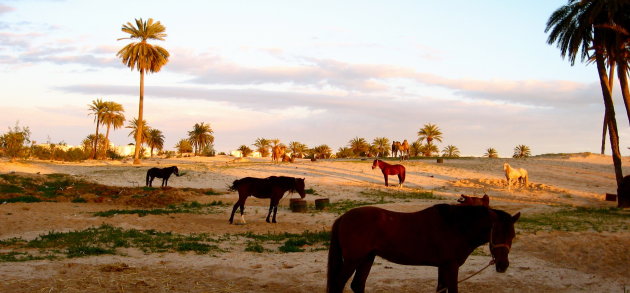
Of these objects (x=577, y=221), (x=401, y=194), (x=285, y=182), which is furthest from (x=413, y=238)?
(x=401, y=194)

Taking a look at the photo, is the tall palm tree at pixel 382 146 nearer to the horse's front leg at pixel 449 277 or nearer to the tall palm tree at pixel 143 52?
the tall palm tree at pixel 143 52

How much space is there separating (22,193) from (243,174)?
19016 mm

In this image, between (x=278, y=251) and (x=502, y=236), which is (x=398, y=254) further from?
(x=278, y=251)

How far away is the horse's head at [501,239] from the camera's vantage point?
6438 millimetres

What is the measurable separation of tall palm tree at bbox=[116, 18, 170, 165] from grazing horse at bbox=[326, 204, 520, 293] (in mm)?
51169

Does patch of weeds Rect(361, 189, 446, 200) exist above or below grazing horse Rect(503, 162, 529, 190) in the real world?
below

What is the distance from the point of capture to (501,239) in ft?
21.4

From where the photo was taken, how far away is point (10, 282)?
8.42 metres

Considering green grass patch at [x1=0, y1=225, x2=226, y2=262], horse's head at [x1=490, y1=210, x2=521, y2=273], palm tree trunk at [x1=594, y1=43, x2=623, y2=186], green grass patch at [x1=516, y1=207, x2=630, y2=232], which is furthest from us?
palm tree trunk at [x1=594, y1=43, x2=623, y2=186]

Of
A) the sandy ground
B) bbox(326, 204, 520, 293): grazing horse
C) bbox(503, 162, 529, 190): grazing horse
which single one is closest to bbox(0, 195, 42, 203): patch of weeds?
the sandy ground

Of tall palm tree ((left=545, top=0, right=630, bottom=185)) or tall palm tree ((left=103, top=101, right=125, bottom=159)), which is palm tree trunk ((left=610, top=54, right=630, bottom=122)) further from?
tall palm tree ((left=103, top=101, right=125, bottom=159))

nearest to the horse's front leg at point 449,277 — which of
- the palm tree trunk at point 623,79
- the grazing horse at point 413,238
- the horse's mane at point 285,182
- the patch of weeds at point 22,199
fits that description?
the grazing horse at point 413,238

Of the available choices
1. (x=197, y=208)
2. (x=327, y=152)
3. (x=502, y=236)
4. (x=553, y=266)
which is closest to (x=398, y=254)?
(x=502, y=236)

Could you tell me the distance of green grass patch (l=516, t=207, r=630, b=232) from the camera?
1585 centimetres
